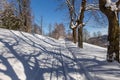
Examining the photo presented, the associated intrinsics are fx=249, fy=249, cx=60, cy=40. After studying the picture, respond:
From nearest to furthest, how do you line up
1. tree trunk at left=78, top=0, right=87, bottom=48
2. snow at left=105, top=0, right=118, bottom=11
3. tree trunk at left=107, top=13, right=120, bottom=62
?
snow at left=105, top=0, right=118, bottom=11 → tree trunk at left=107, top=13, right=120, bottom=62 → tree trunk at left=78, top=0, right=87, bottom=48

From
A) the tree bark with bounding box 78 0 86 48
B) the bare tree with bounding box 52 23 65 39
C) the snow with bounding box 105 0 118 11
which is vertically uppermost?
the snow with bounding box 105 0 118 11

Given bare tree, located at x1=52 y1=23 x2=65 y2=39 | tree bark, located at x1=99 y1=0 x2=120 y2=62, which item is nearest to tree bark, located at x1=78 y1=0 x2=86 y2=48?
tree bark, located at x1=99 y1=0 x2=120 y2=62

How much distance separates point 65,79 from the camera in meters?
7.11

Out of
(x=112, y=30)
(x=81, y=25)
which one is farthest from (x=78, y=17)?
(x=112, y=30)

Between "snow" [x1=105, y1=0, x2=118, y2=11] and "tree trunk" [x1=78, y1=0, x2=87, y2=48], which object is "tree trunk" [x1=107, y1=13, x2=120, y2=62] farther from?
"tree trunk" [x1=78, y1=0, x2=87, y2=48]

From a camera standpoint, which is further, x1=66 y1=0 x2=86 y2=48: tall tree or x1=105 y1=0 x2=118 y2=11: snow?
x1=66 y1=0 x2=86 y2=48: tall tree

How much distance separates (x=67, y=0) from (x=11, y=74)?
20.5 metres

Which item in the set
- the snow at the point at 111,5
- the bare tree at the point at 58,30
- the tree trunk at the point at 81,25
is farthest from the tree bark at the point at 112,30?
the bare tree at the point at 58,30

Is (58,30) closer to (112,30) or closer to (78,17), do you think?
(78,17)

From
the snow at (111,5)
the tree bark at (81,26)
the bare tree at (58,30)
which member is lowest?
the bare tree at (58,30)

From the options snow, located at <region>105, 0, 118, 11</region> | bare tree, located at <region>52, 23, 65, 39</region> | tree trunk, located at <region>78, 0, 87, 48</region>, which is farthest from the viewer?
bare tree, located at <region>52, 23, 65, 39</region>

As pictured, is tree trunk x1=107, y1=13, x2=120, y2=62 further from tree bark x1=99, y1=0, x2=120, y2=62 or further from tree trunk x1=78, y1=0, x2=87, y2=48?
tree trunk x1=78, y1=0, x2=87, y2=48

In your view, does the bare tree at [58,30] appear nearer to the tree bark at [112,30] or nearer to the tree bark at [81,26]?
the tree bark at [81,26]

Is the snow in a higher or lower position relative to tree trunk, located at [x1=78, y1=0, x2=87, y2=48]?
higher
